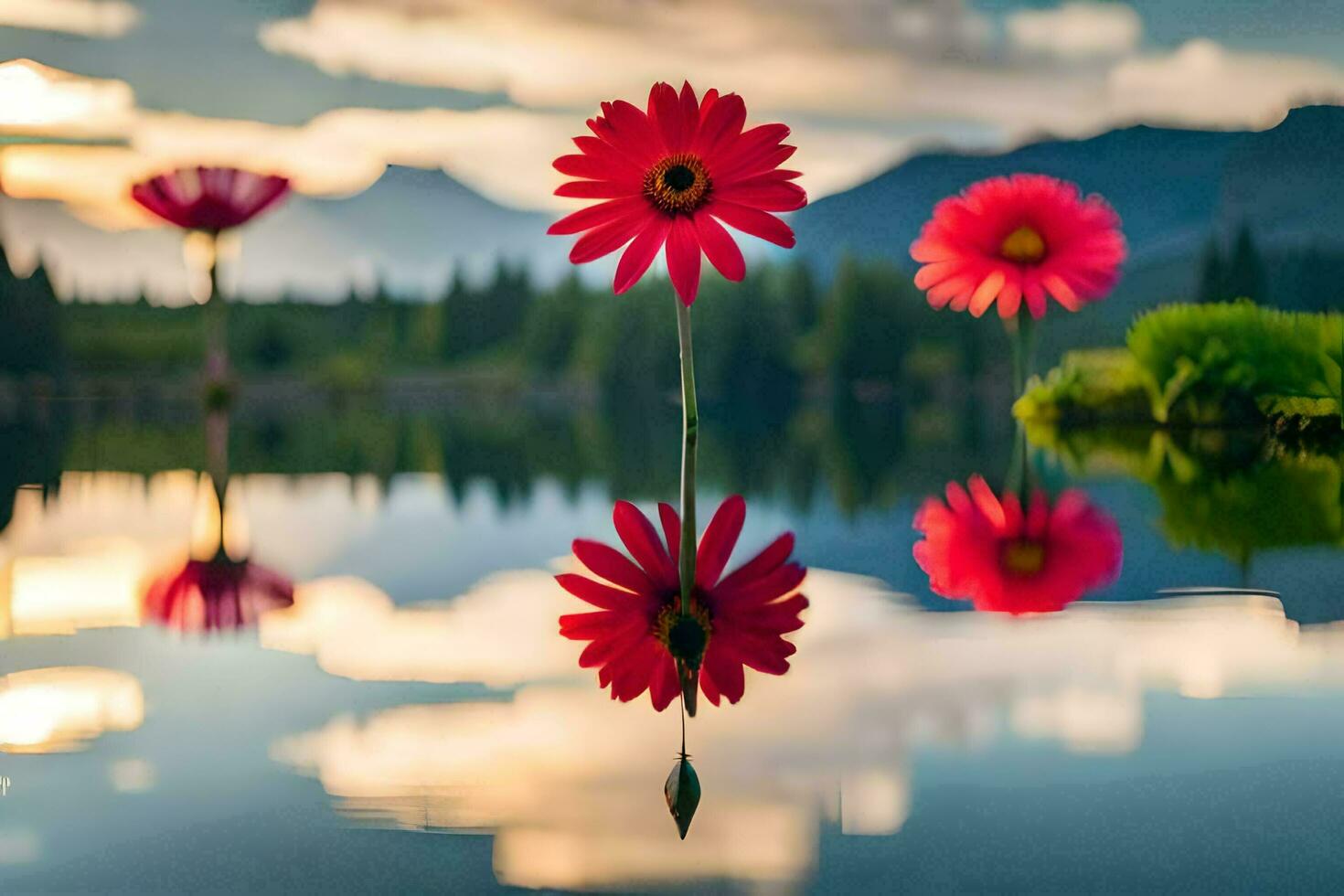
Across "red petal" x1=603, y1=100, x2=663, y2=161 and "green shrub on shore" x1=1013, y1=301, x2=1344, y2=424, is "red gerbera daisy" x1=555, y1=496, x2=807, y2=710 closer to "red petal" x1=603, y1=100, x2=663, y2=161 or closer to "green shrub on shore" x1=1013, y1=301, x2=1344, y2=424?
"red petal" x1=603, y1=100, x2=663, y2=161

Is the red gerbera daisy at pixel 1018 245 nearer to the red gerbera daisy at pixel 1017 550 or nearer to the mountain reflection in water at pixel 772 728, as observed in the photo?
the red gerbera daisy at pixel 1017 550

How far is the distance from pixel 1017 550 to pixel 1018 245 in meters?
2.50

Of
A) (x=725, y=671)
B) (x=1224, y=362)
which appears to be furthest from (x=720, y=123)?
(x=1224, y=362)

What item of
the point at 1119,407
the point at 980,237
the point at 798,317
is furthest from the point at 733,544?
the point at 798,317

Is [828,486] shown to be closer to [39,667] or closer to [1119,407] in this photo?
[39,667]

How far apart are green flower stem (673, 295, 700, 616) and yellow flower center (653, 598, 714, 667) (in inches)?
0.4

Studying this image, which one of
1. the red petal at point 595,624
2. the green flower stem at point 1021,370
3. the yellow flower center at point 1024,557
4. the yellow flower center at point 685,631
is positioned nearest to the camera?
the yellow flower center at point 685,631

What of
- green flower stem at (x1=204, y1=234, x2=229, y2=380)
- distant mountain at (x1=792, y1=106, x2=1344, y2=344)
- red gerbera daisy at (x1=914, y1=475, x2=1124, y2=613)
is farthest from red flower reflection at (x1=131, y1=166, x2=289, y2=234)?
distant mountain at (x1=792, y1=106, x2=1344, y2=344)

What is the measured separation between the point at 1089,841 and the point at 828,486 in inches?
87.2

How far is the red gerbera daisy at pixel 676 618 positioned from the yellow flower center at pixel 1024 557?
9.7 inches

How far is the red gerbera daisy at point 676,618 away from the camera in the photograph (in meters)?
1.04

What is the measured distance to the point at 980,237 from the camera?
409 cm

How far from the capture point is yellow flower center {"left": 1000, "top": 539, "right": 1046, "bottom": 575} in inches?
63.5

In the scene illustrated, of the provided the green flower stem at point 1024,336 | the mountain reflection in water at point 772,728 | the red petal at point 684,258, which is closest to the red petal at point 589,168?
the red petal at point 684,258
